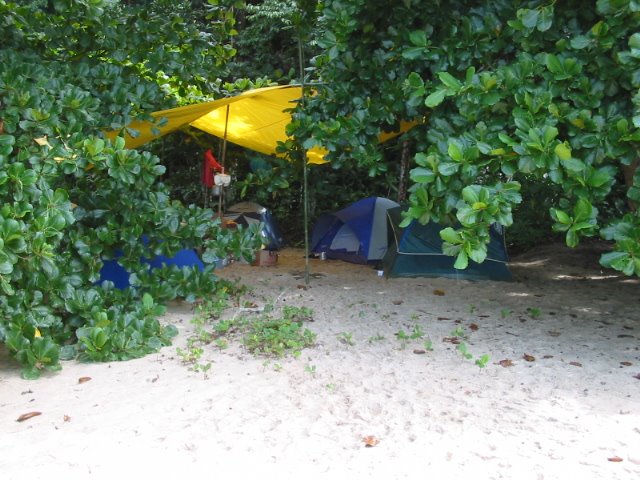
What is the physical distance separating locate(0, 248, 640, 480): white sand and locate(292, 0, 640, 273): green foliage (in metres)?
0.77

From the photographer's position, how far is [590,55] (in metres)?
3.50

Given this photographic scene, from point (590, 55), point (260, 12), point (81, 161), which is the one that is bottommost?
point (81, 161)

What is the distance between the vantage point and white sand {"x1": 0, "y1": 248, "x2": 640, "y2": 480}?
2.74 metres

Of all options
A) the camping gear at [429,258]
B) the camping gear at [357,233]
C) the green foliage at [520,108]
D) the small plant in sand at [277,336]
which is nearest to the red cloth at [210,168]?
the camping gear at [357,233]

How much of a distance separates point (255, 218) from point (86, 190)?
13.0 ft

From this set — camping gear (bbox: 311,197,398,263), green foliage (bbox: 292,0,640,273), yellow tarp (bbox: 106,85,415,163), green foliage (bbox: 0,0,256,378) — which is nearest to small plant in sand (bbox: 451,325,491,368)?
green foliage (bbox: 292,0,640,273)

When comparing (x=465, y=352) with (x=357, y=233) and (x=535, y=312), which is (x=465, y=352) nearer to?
(x=535, y=312)

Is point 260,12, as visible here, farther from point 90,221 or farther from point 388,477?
point 388,477

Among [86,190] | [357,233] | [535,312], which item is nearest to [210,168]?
[357,233]

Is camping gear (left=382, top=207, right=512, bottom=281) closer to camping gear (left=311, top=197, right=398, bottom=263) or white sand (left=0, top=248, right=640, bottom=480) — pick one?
camping gear (left=311, top=197, right=398, bottom=263)

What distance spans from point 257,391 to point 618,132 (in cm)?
225

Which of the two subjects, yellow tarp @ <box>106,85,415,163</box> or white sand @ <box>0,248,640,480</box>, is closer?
white sand @ <box>0,248,640,480</box>

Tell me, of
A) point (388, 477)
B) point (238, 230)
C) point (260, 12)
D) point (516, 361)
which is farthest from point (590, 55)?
point (260, 12)

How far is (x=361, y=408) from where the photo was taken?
328 centimetres
